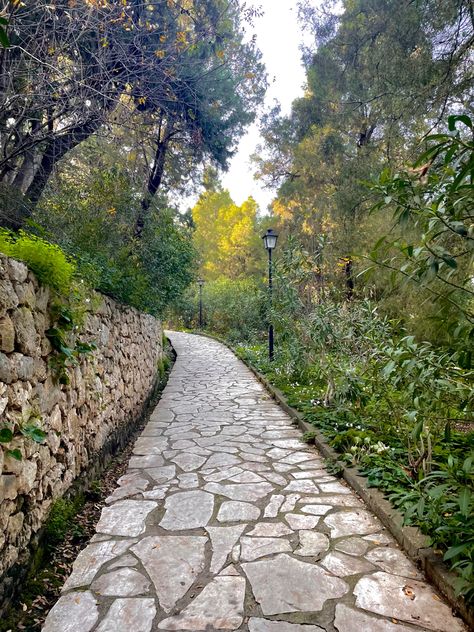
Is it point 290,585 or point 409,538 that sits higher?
point 409,538

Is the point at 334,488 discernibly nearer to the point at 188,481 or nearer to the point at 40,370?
the point at 188,481

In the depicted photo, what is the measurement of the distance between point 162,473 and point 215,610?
6.17 feet

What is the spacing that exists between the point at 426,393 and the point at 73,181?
5078 millimetres

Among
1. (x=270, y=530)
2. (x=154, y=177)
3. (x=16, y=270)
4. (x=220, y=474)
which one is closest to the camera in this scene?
(x=16, y=270)

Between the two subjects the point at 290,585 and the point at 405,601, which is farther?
the point at 290,585

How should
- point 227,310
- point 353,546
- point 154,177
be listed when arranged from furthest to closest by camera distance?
point 227,310 → point 154,177 → point 353,546

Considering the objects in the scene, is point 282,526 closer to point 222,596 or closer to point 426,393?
point 222,596

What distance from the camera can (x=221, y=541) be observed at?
2543 mm

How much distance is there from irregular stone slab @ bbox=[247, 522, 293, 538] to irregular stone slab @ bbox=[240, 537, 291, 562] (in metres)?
0.04

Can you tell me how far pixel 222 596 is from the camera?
203cm

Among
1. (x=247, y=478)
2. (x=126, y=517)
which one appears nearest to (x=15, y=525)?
(x=126, y=517)

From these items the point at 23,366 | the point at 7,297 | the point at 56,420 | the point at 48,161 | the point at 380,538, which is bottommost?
the point at 380,538

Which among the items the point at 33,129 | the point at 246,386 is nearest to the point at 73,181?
the point at 33,129

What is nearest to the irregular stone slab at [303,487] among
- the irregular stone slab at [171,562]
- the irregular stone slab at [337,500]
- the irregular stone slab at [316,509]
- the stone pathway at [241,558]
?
the stone pathway at [241,558]
